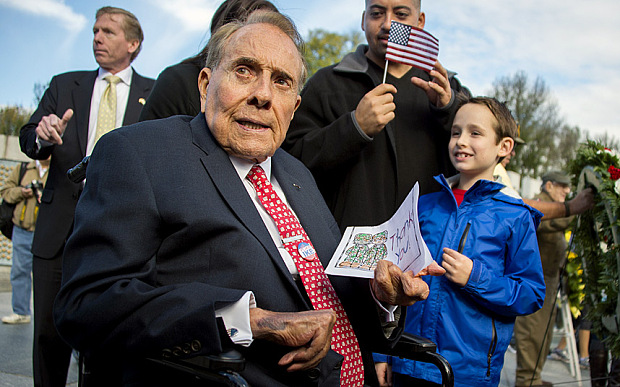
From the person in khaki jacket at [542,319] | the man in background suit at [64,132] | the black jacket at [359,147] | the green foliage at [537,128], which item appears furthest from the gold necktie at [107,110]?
the green foliage at [537,128]

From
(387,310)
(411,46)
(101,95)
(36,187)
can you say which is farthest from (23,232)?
Result: (387,310)

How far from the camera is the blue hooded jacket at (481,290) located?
97.2 inches

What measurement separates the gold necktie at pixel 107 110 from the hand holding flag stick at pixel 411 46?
1.76 m

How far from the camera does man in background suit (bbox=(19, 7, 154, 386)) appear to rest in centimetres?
304

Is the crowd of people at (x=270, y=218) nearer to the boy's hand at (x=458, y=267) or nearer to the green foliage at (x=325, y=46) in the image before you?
the boy's hand at (x=458, y=267)

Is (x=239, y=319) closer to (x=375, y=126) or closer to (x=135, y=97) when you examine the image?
(x=375, y=126)

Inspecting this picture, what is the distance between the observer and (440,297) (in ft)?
8.41

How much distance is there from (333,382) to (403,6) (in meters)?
2.09

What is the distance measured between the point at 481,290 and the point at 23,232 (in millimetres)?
6017

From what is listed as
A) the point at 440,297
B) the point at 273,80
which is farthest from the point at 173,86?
the point at 440,297

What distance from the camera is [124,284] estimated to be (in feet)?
5.17

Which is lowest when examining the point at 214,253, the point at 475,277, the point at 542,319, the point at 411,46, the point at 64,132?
the point at 542,319

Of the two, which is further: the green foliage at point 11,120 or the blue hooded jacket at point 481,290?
the green foliage at point 11,120

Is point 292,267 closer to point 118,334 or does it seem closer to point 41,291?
point 118,334
